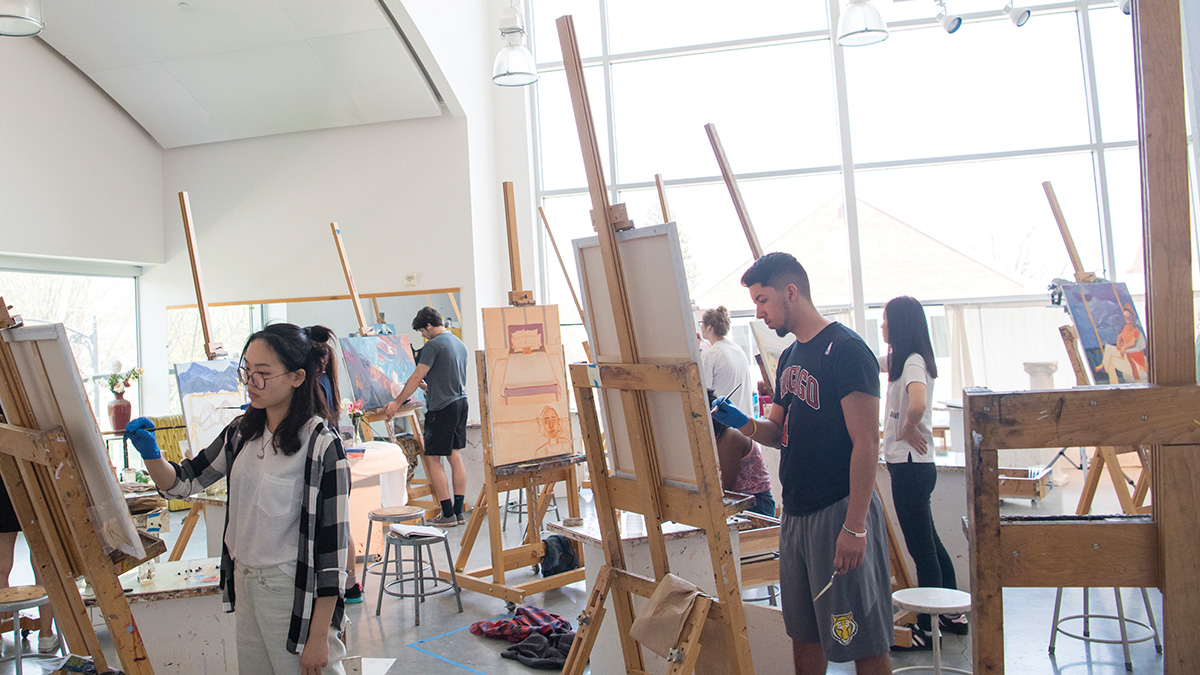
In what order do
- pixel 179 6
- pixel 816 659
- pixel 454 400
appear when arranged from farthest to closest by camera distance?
pixel 179 6 → pixel 454 400 → pixel 816 659

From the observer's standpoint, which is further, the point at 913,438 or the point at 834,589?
the point at 913,438

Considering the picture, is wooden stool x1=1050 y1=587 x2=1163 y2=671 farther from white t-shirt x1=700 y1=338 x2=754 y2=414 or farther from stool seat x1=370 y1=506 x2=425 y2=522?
stool seat x1=370 y1=506 x2=425 y2=522

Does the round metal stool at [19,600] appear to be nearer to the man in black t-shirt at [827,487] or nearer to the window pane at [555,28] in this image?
the man in black t-shirt at [827,487]

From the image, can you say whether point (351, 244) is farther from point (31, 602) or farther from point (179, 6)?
point (31, 602)

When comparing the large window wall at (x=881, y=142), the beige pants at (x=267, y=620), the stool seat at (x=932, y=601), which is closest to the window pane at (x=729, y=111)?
the large window wall at (x=881, y=142)

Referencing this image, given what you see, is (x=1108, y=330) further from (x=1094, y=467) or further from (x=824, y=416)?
(x=824, y=416)

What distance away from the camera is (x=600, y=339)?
2.33 metres

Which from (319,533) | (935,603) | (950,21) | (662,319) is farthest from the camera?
(950,21)

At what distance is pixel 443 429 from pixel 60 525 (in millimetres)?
3766

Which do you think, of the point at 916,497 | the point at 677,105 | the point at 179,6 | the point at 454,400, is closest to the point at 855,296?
the point at 677,105

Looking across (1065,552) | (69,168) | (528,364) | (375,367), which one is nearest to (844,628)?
(1065,552)

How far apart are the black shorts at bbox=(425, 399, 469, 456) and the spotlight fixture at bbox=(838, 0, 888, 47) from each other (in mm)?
3735

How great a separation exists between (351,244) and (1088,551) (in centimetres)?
674

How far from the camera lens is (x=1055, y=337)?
268 inches
